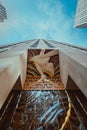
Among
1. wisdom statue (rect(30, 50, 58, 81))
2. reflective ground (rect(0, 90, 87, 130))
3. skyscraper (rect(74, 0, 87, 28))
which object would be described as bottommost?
reflective ground (rect(0, 90, 87, 130))

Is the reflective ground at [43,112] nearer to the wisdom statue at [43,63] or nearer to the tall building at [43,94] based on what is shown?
the tall building at [43,94]

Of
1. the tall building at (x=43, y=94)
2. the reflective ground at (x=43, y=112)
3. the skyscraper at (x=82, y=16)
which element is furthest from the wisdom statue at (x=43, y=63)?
the skyscraper at (x=82, y=16)

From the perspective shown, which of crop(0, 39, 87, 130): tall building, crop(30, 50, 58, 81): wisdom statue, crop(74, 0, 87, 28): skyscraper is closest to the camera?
crop(0, 39, 87, 130): tall building

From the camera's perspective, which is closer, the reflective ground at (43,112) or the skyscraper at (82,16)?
the reflective ground at (43,112)

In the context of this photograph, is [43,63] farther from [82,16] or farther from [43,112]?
[82,16]

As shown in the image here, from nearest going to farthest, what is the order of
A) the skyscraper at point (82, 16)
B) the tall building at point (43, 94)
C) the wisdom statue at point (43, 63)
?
1. the tall building at point (43, 94)
2. the wisdom statue at point (43, 63)
3. the skyscraper at point (82, 16)

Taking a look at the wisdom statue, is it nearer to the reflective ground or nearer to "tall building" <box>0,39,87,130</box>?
"tall building" <box>0,39,87,130</box>

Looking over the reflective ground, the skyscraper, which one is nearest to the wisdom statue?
the reflective ground

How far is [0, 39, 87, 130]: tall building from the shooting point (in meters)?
4.02

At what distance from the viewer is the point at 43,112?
4773 millimetres

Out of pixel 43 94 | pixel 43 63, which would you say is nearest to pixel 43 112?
pixel 43 94

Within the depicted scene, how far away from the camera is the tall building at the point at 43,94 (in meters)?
4.02

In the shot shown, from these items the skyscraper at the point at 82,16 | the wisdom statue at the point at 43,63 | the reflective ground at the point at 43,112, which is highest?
the skyscraper at the point at 82,16

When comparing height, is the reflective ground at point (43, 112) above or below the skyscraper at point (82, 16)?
below
